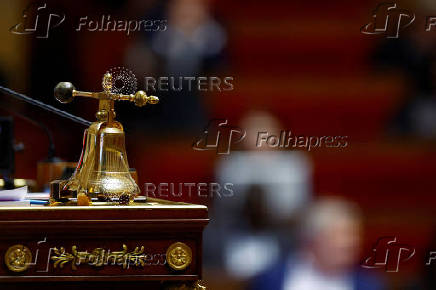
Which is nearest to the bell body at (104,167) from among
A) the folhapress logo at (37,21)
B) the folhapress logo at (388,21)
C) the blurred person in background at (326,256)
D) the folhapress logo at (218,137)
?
the folhapress logo at (37,21)

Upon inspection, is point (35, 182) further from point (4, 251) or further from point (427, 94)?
point (427, 94)

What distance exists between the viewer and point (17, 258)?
1.29m

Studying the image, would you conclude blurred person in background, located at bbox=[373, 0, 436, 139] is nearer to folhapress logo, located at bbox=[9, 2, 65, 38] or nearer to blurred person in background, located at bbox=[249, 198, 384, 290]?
A: blurred person in background, located at bbox=[249, 198, 384, 290]

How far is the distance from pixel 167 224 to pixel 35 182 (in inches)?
42.7

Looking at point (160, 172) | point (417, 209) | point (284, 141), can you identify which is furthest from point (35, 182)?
point (417, 209)

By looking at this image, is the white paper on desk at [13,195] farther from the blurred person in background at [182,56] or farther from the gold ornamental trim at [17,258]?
the blurred person in background at [182,56]

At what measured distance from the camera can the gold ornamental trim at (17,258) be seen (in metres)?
1.29

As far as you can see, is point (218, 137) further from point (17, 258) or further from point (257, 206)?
point (17, 258)

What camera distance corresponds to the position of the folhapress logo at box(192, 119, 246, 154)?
112 inches

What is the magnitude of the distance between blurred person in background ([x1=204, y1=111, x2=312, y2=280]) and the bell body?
1.33 meters

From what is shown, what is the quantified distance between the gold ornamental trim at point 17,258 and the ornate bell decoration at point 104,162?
0.20 metres

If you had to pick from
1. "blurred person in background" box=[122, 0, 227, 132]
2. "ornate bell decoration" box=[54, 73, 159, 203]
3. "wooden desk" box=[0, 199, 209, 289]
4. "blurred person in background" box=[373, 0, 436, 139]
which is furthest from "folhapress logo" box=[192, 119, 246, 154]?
"wooden desk" box=[0, 199, 209, 289]

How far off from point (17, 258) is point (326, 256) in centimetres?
194

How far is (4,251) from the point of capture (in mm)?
1295
